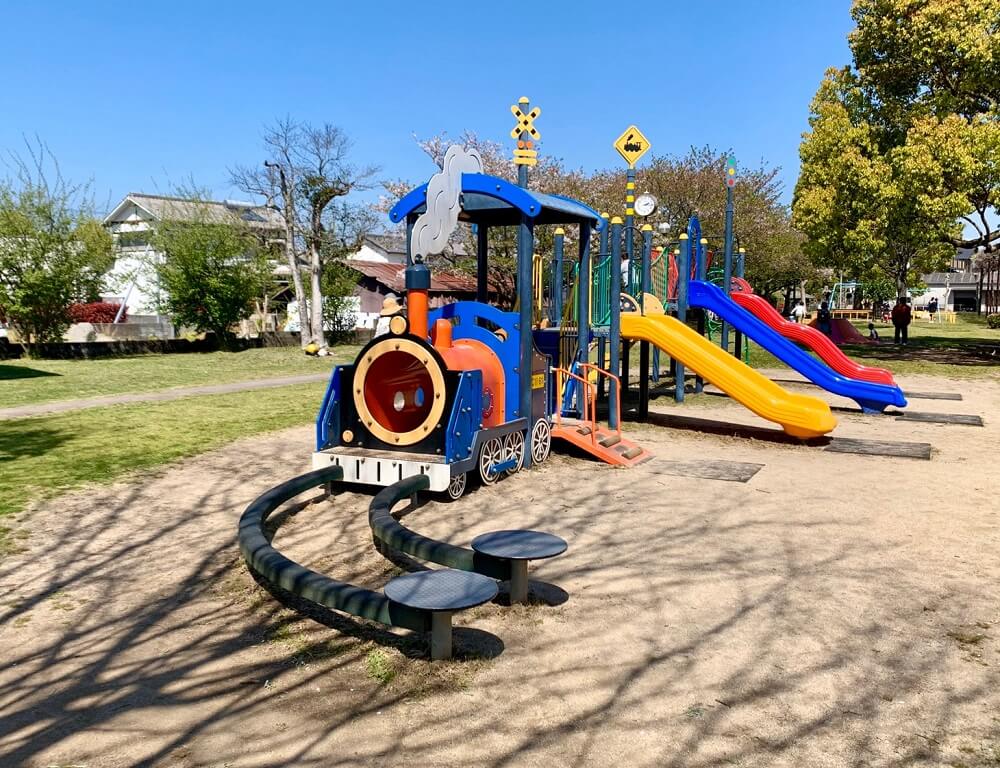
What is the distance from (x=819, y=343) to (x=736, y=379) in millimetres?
5248

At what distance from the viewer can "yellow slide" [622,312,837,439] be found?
10250 millimetres

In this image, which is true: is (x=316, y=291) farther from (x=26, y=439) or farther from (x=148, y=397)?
(x=26, y=439)

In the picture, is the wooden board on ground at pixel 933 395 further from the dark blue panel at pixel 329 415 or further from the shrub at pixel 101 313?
the shrub at pixel 101 313

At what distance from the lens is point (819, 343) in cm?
1509

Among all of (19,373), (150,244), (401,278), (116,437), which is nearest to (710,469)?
(116,437)

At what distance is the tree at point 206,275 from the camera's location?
28216mm

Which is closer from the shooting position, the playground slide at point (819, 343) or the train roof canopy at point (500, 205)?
the train roof canopy at point (500, 205)

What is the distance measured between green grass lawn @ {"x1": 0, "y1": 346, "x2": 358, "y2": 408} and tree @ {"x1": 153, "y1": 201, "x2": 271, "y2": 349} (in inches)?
58.5

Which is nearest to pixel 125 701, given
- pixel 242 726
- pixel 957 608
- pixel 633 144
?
pixel 242 726

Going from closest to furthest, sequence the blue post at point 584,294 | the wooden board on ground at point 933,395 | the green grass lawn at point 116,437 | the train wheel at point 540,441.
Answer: the green grass lawn at point 116,437, the train wheel at point 540,441, the blue post at point 584,294, the wooden board on ground at point 933,395

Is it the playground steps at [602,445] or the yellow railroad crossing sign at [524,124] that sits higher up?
the yellow railroad crossing sign at [524,124]

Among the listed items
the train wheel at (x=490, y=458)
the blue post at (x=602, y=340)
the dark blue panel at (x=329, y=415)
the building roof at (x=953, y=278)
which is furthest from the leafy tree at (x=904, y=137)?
the building roof at (x=953, y=278)

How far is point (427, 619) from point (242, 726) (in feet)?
3.13

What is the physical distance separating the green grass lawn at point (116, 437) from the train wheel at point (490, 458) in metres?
3.00
